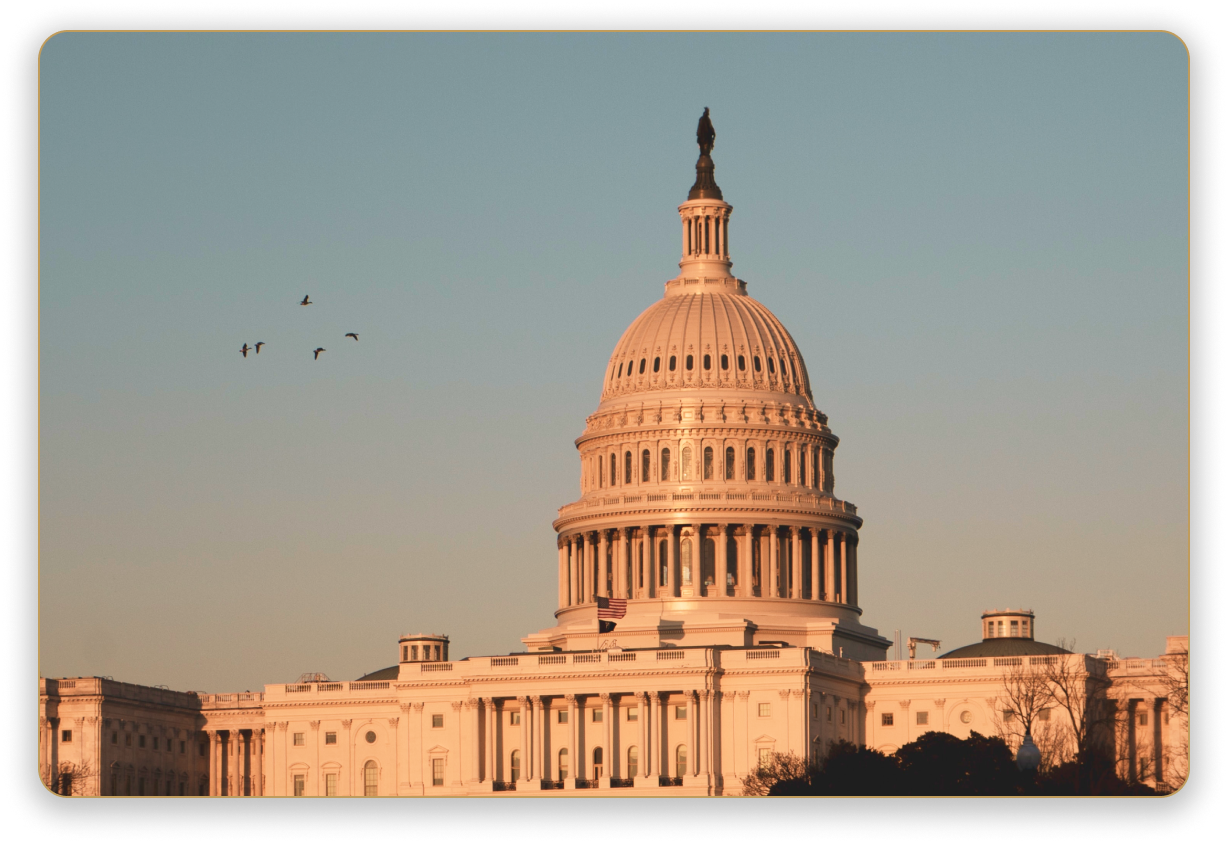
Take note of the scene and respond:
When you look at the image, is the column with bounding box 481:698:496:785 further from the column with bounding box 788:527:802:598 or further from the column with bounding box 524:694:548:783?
the column with bounding box 788:527:802:598

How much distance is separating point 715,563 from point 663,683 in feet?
77.5

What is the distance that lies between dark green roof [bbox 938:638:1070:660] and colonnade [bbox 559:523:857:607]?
13535 millimetres

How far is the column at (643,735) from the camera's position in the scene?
554ft

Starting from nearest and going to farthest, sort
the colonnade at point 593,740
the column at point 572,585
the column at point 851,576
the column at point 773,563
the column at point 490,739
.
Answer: the colonnade at point 593,740 → the column at point 490,739 → the column at point 773,563 → the column at point 572,585 → the column at point 851,576

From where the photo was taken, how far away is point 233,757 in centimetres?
19625

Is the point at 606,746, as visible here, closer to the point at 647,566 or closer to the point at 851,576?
the point at 647,566

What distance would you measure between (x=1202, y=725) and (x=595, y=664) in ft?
369

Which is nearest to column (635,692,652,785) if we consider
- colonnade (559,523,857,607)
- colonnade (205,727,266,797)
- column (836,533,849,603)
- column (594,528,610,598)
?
colonnade (559,523,857,607)

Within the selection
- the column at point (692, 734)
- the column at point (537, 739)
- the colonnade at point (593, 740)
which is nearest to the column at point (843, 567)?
the colonnade at point (593, 740)

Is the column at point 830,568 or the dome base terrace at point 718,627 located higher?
the column at point 830,568

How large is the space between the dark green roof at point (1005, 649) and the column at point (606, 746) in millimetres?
25476

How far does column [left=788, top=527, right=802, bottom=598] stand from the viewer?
193 m

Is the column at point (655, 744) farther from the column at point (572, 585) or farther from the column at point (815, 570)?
the column at point (572, 585)
